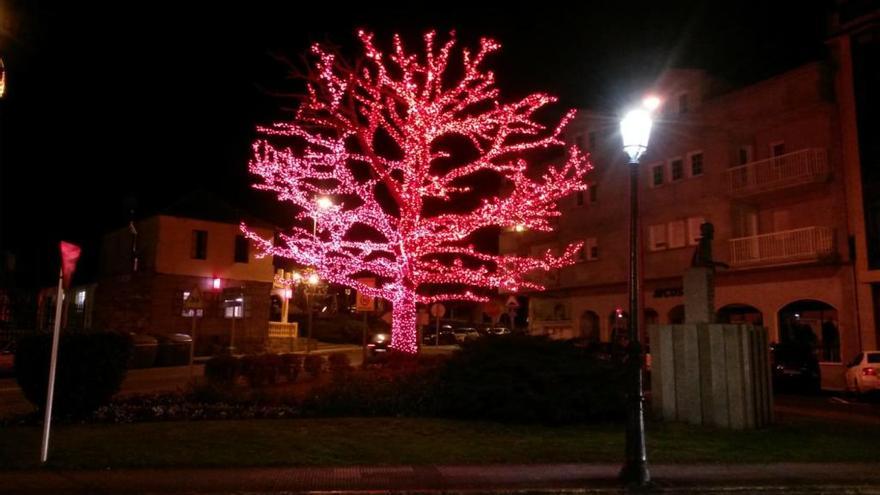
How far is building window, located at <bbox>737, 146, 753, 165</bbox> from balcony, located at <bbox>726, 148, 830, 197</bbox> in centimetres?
83

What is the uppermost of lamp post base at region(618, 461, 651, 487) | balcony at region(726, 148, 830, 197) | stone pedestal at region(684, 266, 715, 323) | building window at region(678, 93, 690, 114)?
building window at region(678, 93, 690, 114)

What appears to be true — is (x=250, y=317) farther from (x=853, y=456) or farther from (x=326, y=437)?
(x=853, y=456)

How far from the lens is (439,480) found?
9141 mm

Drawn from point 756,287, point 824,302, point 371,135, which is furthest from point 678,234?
point 371,135

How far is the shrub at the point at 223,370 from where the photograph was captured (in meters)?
18.7

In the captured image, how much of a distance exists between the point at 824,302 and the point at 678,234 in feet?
22.1

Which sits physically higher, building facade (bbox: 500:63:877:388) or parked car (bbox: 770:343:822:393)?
building facade (bbox: 500:63:877:388)

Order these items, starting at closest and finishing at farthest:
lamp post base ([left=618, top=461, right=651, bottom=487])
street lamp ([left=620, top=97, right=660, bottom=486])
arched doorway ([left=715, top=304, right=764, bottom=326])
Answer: lamp post base ([left=618, top=461, right=651, bottom=487]), street lamp ([left=620, top=97, right=660, bottom=486]), arched doorway ([left=715, top=304, right=764, bottom=326])

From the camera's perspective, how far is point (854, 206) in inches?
1009

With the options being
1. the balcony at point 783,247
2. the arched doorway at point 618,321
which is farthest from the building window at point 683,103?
the arched doorway at point 618,321

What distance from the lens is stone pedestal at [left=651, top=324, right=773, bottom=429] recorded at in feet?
44.3

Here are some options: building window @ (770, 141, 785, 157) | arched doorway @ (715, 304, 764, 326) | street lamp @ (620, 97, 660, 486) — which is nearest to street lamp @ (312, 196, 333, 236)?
street lamp @ (620, 97, 660, 486)

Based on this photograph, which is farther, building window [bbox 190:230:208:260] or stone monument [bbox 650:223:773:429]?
building window [bbox 190:230:208:260]

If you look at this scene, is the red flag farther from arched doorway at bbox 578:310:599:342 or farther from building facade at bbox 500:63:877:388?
arched doorway at bbox 578:310:599:342
